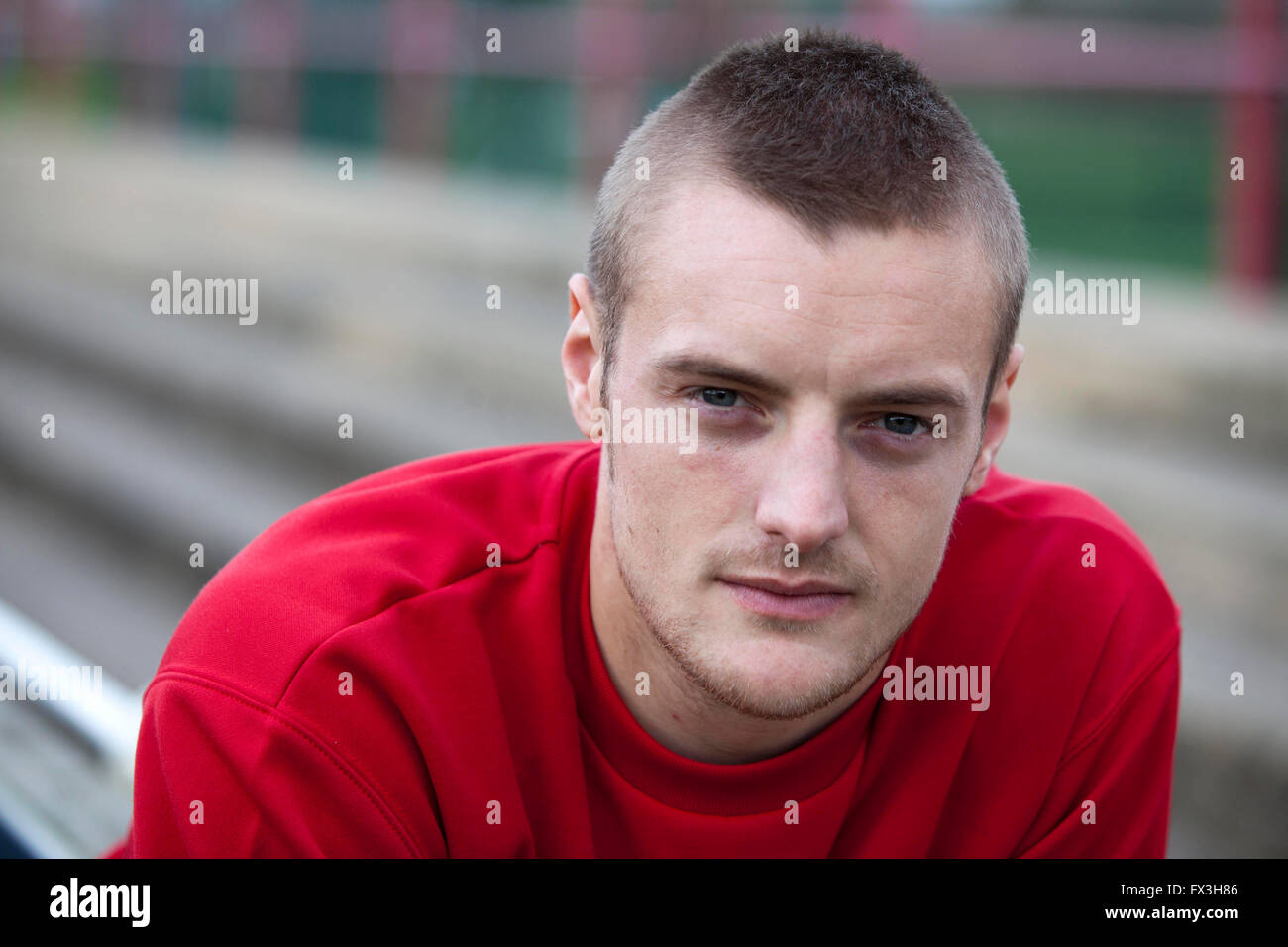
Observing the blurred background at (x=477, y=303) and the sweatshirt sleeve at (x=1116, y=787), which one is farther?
the blurred background at (x=477, y=303)

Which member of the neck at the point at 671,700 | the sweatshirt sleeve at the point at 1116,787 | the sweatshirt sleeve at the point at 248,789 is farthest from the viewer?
the sweatshirt sleeve at the point at 1116,787

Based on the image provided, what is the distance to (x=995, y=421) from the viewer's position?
1952 millimetres

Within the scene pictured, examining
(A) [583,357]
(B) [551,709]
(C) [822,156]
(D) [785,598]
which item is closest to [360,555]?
(B) [551,709]

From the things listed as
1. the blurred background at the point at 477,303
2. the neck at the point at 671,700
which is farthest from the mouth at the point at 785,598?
the blurred background at the point at 477,303

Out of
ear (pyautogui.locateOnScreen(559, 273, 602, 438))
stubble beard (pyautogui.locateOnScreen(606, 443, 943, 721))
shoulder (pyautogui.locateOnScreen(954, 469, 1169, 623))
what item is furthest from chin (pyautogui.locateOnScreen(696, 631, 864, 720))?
shoulder (pyautogui.locateOnScreen(954, 469, 1169, 623))

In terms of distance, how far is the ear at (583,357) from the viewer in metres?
1.91

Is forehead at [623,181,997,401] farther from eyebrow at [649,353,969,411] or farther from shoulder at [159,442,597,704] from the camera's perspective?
shoulder at [159,442,597,704]

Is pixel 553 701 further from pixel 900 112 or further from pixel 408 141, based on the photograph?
pixel 408 141

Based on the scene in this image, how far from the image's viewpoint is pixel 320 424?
20.4 ft

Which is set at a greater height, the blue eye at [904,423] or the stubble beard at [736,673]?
the blue eye at [904,423]

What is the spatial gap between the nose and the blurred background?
1142 mm

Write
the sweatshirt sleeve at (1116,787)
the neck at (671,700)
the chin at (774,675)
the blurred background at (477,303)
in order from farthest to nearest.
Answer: the blurred background at (477,303), the sweatshirt sleeve at (1116,787), the neck at (671,700), the chin at (774,675)

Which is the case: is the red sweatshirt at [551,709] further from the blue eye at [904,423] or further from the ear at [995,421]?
the blue eye at [904,423]
